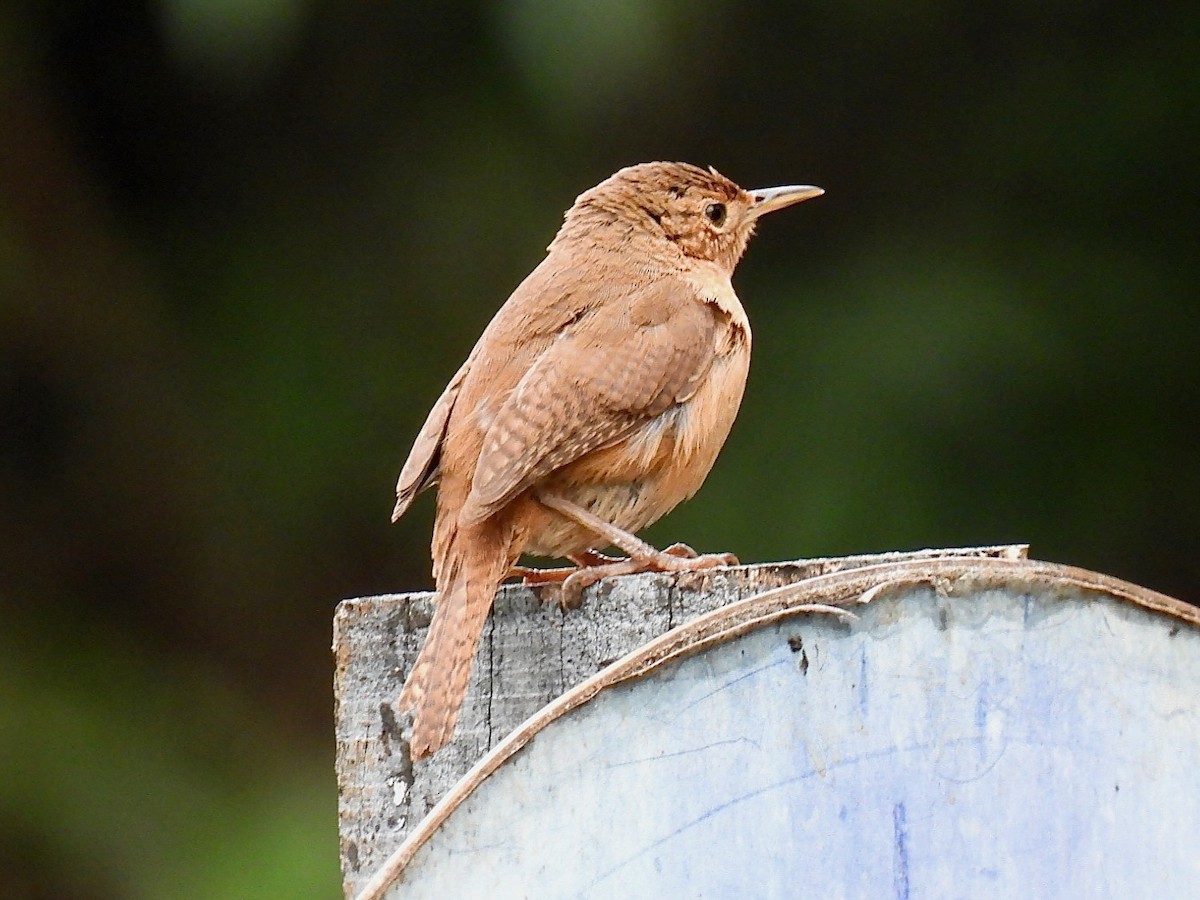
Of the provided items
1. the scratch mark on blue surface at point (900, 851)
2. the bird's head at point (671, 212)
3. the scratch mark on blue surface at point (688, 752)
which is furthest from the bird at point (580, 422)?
the scratch mark on blue surface at point (900, 851)

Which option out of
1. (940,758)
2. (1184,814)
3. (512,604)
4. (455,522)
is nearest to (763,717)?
(940,758)

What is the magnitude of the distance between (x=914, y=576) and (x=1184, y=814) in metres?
0.32

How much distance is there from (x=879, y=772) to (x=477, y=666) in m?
0.83

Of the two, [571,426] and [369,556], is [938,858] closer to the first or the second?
[571,426]

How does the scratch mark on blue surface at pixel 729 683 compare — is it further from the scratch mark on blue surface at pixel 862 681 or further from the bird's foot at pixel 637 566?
the bird's foot at pixel 637 566

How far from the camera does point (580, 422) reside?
107 inches

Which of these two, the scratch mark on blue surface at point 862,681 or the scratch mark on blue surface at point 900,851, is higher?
the scratch mark on blue surface at point 862,681

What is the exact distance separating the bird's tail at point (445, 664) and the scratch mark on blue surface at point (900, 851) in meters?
0.71

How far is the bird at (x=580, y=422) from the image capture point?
2.60 metres

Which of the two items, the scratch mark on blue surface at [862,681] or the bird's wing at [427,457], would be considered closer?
the scratch mark on blue surface at [862,681]

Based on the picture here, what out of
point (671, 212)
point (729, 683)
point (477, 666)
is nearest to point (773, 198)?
point (671, 212)

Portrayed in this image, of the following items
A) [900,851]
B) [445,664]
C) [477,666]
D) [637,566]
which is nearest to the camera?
[900,851]

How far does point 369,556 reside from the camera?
5.52m

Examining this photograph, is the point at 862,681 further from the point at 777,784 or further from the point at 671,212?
the point at 671,212
